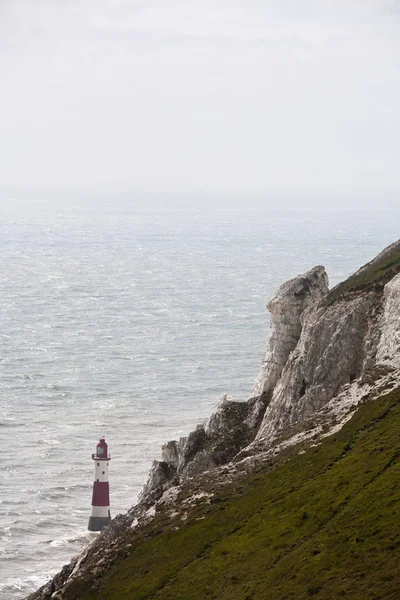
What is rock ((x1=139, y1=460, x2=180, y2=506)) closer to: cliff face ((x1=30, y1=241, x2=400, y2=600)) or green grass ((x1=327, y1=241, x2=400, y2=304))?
cliff face ((x1=30, y1=241, x2=400, y2=600))

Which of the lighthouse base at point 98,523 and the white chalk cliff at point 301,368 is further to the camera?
the lighthouse base at point 98,523

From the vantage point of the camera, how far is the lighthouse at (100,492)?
74.9 meters

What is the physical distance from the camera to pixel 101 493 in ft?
247

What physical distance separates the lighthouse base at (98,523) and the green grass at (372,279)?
24.9 meters

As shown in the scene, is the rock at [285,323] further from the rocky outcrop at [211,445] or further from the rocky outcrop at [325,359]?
the rocky outcrop at [325,359]

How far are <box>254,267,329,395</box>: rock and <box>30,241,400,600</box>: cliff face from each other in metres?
0.05

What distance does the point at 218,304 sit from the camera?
19250 centimetres

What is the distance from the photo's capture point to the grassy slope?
34.3m

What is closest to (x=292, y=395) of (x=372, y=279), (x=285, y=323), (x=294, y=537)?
(x=285, y=323)

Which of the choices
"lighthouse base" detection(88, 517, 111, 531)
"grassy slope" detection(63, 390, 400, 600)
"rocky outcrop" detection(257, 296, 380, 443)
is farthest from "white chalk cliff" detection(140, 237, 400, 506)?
"lighthouse base" detection(88, 517, 111, 531)

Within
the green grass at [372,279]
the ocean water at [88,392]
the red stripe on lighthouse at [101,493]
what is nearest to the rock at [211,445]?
the green grass at [372,279]

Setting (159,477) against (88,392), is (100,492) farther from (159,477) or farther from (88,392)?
(88,392)

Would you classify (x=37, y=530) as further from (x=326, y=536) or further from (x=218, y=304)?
(x=218, y=304)

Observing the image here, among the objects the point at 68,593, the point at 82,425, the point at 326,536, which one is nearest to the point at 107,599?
the point at 68,593
